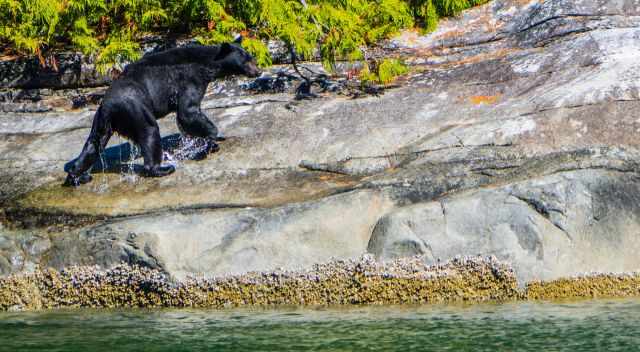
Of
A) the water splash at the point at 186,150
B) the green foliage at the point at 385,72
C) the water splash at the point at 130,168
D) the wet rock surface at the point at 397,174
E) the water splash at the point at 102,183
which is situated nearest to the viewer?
the wet rock surface at the point at 397,174

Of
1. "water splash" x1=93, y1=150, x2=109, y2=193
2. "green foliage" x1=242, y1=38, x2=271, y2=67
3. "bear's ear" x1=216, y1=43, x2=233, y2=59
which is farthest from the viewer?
"green foliage" x1=242, y1=38, x2=271, y2=67

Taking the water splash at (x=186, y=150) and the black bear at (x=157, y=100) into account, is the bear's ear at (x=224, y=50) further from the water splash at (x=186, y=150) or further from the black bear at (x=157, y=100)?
the water splash at (x=186, y=150)

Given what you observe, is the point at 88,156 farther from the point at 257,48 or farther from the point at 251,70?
the point at 257,48

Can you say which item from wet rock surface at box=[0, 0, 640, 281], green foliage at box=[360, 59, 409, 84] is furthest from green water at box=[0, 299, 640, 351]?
green foliage at box=[360, 59, 409, 84]

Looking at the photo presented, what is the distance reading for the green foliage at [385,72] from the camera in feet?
30.1

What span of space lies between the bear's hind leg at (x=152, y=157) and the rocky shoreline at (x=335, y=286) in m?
1.47

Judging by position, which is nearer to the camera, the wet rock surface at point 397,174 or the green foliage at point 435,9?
the wet rock surface at point 397,174

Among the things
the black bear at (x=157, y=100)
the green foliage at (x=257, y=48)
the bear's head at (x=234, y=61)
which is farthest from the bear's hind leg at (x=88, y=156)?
the green foliage at (x=257, y=48)

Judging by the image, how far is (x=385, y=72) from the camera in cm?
919

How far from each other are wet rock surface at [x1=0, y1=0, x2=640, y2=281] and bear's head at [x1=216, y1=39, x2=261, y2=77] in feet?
1.73

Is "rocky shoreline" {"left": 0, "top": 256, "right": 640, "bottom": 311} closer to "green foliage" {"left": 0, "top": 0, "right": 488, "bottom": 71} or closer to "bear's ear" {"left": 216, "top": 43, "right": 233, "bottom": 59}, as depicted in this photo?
"bear's ear" {"left": 216, "top": 43, "right": 233, "bottom": 59}

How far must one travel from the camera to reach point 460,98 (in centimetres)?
A: 827

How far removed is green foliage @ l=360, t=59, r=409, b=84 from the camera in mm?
9172

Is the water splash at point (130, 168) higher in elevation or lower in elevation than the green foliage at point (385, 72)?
lower
